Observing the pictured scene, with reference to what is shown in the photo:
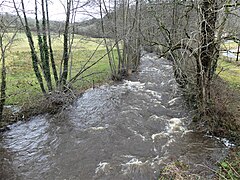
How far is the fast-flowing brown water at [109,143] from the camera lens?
9125mm

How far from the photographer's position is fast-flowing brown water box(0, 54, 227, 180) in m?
9.12

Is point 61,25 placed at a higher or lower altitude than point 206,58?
higher

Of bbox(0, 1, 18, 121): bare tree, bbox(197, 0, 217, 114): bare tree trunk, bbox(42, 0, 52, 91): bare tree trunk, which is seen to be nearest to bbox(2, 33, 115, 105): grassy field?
bbox(0, 1, 18, 121): bare tree

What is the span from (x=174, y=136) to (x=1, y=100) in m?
9.28

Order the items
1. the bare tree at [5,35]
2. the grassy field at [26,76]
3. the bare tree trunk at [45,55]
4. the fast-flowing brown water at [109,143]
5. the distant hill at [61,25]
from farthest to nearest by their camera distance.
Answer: the grassy field at [26,76], the bare tree trunk at [45,55], the distant hill at [61,25], the bare tree at [5,35], the fast-flowing brown water at [109,143]

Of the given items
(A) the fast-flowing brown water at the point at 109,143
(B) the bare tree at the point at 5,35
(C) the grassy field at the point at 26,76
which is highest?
(B) the bare tree at the point at 5,35

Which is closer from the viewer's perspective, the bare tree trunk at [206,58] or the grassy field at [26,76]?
the bare tree trunk at [206,58]

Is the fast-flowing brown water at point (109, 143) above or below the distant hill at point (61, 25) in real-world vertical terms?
below

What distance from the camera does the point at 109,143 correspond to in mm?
11078

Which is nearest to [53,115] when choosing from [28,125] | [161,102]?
[28,125]

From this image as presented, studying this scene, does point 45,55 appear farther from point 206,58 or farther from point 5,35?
point 206,58

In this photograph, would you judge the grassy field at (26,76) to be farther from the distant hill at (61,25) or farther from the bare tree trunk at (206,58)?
the bare tree trunk at (206,58)

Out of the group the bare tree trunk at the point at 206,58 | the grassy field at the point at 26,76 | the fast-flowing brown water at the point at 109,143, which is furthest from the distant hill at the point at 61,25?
the bare tree trunk at the point at 206,58

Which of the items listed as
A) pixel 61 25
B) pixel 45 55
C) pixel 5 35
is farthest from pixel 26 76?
pixel 5 35
